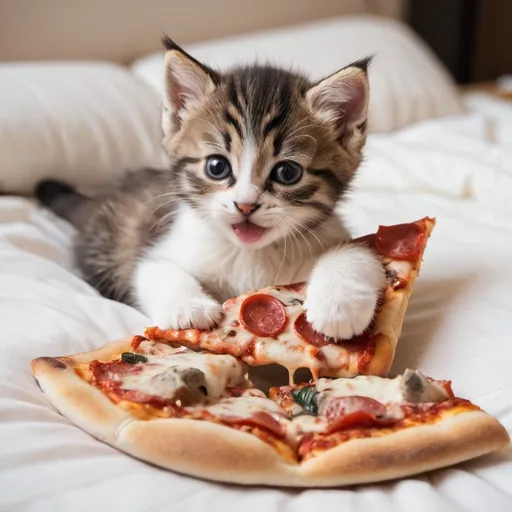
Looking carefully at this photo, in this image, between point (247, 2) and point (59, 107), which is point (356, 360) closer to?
point (59, 107)

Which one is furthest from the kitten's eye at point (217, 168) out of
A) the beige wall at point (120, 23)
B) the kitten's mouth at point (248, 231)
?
the beige wall at point (120, 23)

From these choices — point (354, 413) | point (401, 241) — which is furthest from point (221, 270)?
point (354, 413)

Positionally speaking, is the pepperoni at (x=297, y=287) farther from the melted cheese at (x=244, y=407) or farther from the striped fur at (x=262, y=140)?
the melted cheese at (x=244, y=407)

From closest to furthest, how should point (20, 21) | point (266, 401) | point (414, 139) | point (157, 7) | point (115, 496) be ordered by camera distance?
point (115, 496) → point (266, 401) → point (414, 139) → point (20, 21) → point (157, 7)

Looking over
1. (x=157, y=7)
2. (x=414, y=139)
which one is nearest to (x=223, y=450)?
(x=414, y=139)

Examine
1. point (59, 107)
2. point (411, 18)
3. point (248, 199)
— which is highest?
point (248, 199)

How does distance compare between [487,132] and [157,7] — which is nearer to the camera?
[487,132]

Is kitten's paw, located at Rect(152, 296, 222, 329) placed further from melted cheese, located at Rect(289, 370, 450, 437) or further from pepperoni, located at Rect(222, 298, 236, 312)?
melted cheese, located at Rect(289, 370, 450, 437)

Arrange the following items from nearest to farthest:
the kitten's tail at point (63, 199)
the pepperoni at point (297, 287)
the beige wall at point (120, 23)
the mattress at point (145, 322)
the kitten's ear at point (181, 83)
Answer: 1. the mattress at point (145, 322)
2. the pepperoni at point (297, 287)
3. the kitten's ear at point (181, 83)
4. the kitten's tail at point (63, 199)
5. the beige wall at point (120, 23)
